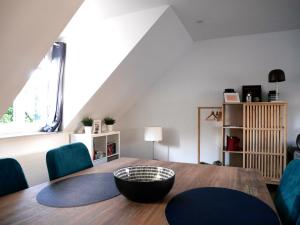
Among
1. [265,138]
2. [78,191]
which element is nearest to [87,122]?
[78,191]

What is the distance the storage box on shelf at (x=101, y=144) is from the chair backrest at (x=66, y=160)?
4.59ft

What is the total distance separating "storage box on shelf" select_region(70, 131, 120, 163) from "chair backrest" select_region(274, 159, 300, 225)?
8.42 feet

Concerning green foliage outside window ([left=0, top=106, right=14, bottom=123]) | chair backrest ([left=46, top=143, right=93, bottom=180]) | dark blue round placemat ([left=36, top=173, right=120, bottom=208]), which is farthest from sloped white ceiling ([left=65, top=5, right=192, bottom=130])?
dark blue round placemat ([left=36, top=173, right=120, bottom=208])

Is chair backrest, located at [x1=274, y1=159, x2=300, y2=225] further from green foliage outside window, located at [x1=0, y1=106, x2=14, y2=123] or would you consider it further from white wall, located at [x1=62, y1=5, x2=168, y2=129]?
green foliage outside window, located at [x1=0, y1=106, x2=14, y2=123]

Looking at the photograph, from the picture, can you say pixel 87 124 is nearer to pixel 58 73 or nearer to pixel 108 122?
pixel 108 122

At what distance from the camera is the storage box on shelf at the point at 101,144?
3.38 meters

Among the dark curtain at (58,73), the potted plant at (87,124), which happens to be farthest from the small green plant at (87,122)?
the dark curtain at (58,73)

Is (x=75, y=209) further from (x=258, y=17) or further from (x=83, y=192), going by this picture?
(x=258, y=17)

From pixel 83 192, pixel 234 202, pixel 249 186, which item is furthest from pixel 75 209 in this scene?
pixel 249 186

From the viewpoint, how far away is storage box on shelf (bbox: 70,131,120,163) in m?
3.38

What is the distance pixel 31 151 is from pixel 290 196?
110 inches

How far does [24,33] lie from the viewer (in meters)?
1.83

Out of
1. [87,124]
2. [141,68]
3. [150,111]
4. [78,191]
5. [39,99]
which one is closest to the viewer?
[78,191]

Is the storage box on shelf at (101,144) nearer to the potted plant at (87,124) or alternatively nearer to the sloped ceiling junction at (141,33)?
the potted plant at (87,124)
